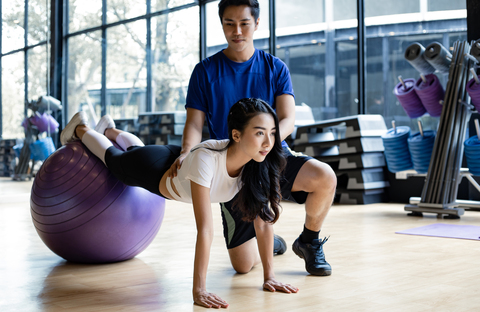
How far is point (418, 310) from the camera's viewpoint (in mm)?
1604

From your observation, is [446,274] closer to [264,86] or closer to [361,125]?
[264,86]

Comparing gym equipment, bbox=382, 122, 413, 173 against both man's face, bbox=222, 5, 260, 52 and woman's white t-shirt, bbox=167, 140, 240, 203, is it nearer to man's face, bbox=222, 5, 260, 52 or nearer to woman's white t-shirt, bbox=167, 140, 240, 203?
man's face, bbox=222, 5, 260, 52

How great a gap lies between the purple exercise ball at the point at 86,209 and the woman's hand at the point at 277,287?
75cm

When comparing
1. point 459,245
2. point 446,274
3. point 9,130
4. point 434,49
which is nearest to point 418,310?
point 446,274

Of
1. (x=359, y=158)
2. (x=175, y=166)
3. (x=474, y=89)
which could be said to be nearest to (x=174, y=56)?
(x=359, y=158)

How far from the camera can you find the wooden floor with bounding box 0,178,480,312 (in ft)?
5.65

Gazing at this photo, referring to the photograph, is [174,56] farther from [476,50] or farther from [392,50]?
[476,50]

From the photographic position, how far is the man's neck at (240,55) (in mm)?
2154

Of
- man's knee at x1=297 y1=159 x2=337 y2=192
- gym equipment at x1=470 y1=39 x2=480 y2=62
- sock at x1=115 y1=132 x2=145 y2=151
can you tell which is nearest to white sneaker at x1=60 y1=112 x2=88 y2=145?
sock at x1=115 y1=132 x2=145 y2=151

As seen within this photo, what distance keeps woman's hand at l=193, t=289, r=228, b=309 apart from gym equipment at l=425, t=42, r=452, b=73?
9.78ft

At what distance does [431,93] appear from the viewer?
13.2 feet

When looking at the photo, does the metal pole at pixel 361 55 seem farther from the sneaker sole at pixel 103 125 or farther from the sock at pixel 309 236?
the sock at pixel 309 236

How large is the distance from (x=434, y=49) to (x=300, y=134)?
1.87m

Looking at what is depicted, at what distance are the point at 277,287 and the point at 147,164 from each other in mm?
666
